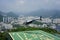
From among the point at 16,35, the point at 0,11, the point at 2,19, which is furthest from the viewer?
the point at 0,11

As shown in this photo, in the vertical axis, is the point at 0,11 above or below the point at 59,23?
above

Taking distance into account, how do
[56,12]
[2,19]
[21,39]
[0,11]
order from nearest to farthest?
[21,39] < [2,19] < [0,11] < [56,12]

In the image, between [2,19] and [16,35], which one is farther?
[2,19]

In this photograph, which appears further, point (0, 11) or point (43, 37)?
point (0, 11)

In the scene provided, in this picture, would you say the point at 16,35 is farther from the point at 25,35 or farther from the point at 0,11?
the point at 0,11

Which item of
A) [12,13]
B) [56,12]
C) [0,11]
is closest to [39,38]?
[0,11]

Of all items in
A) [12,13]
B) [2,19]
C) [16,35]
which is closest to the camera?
[16,35]

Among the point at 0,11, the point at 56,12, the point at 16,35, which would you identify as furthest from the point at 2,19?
the point at 16,35

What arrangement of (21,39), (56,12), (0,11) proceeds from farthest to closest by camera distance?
(56,12) < (0,11) < (21,39)

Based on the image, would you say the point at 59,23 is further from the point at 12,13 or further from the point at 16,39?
the point at 16,39
